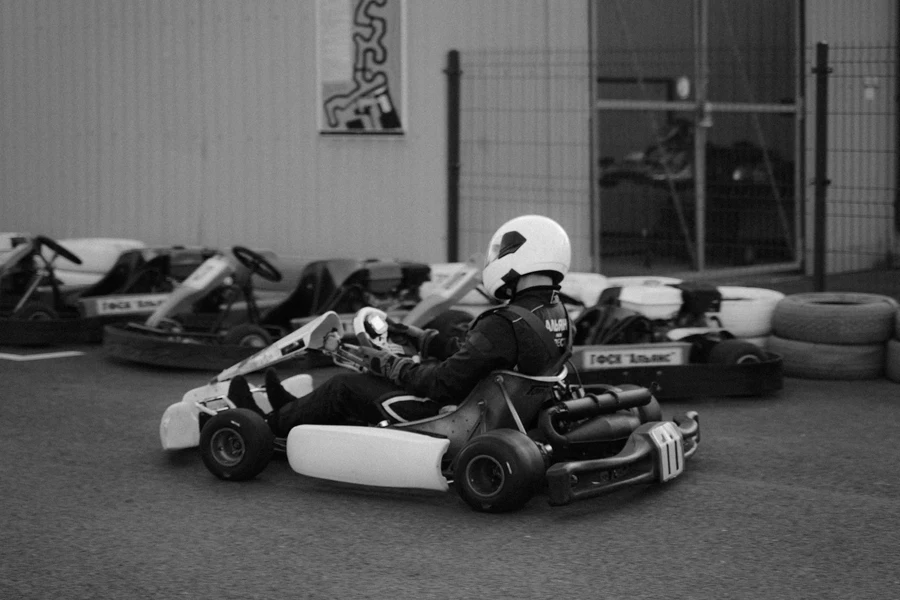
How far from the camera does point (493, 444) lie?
4.09 metres

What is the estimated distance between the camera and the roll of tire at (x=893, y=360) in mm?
6520

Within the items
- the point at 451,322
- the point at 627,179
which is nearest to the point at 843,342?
the point at 451,322

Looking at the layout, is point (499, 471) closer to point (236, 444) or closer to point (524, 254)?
point (524, 254)

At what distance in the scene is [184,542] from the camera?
3928mm

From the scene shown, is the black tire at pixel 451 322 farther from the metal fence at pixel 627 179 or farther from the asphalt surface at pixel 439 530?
the metal fence at pixel 627 179

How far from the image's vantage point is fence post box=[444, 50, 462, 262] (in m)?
8.78

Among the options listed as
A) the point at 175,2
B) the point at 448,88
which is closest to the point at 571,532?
the point at 448,88

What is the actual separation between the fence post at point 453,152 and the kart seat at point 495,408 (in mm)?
4472

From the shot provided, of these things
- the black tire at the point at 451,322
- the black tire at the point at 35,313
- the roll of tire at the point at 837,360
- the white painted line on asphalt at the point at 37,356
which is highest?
the black tire at the point at 451,322

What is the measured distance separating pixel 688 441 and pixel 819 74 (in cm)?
380

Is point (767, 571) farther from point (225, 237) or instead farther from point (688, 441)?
point (225, 237)

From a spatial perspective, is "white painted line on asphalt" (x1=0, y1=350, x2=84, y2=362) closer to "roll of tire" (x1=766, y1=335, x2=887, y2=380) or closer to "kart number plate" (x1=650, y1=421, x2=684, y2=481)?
"roll of tire" (x1=766, y1=335, x2=887, y2=380)

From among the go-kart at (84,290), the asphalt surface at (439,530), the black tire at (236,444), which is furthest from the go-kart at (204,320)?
the black tire at (236,444)

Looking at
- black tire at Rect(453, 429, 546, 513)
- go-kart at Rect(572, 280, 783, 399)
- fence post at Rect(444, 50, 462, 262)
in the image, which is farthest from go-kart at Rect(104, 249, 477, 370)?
black tire at Rect(453, 429, 546, 513)
